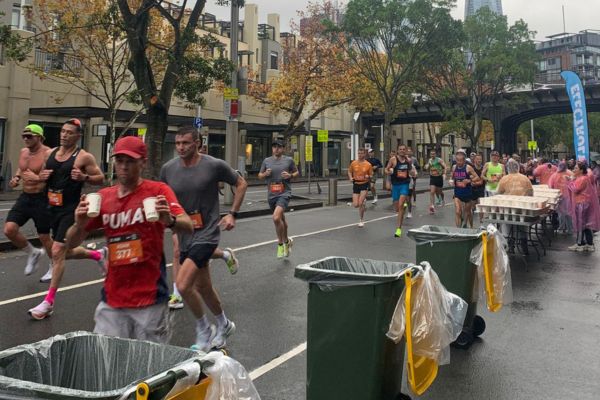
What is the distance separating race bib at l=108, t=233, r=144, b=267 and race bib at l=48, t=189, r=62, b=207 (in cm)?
290

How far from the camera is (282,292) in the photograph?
6465mm

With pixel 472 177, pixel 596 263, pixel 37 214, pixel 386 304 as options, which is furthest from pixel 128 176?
pixel 472 177

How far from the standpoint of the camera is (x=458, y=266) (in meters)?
4.83

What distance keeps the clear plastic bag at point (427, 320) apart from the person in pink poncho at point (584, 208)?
8304mm

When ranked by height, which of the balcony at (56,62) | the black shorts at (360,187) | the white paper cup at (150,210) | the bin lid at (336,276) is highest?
the balcony at (56,62)

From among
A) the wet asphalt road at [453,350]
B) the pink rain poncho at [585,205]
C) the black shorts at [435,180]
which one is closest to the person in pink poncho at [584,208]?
the pink rain poncho at [585,205]

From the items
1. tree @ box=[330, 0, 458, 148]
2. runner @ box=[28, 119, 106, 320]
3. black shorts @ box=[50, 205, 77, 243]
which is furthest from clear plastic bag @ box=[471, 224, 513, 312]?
tree @ box=[330, 0, 458, 148]

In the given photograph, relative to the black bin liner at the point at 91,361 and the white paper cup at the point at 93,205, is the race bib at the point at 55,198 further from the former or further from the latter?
the black bin liner at the point at 91,361

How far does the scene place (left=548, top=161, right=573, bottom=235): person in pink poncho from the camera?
1249cm

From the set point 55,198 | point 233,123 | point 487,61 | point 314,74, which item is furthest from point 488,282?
point 487,61

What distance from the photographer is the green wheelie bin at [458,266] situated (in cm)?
479

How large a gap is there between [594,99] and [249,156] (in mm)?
28021

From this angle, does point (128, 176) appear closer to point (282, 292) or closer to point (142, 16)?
point (282, 292)

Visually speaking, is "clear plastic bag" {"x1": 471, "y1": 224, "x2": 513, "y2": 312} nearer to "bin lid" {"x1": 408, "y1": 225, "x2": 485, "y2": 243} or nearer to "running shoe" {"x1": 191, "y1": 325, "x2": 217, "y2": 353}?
"bin lid" {"x1": 408, "y1": 225, "x2": 485, "y2": 243}
